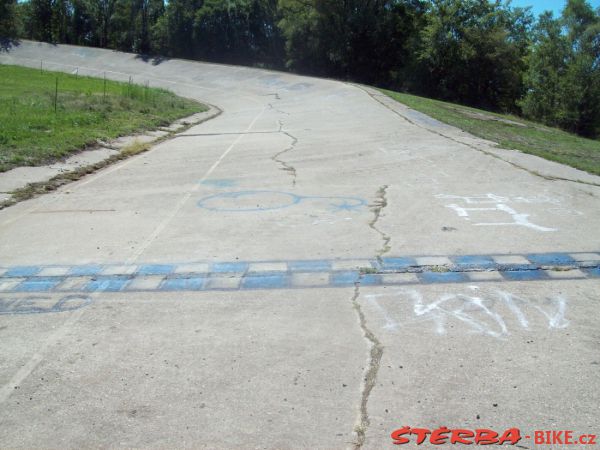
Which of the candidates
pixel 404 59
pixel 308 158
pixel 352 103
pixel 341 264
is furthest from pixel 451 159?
pixel 404 59

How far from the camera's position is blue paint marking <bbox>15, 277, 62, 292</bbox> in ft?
21.0

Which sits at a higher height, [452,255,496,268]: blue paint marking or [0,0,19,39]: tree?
[0,0,19,39]: tree

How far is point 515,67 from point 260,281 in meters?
56.4

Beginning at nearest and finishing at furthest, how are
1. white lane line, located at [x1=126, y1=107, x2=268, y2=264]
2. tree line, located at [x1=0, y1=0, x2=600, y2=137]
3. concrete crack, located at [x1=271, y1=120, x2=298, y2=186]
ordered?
white lane line, located at [x1=126, y1=107, x2=268, y2=264] → concrete crack, located at [x1=271, y1=120, x2=298, y2=186] → tree line, located at [x1=0, y1=0, x2=600, y2=137]

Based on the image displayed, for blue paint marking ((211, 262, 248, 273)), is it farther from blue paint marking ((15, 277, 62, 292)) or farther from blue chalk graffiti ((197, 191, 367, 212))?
blue chalk graffiti ((197, 191, 367, 212))

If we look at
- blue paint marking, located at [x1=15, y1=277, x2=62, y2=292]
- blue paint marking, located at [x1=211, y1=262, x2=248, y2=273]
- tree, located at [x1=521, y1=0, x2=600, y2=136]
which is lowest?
blue paint marking, located at [x1=15, y1=277, x2=62, y2=292]

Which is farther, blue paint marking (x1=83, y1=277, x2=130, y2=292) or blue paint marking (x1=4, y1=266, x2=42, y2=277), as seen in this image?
blue paint marking (x1=4, y1=266, x2=42, y2=277)

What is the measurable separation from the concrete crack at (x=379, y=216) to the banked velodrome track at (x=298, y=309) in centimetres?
4

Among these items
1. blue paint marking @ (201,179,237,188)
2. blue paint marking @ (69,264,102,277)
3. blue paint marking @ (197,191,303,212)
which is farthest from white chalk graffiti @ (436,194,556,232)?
blue paint marking @ (69,264,102,277)

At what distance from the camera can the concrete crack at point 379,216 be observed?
7544mm

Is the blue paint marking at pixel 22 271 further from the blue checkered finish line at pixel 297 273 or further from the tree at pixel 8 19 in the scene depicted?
the tree at pixel 8 19

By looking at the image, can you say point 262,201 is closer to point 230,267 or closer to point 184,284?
point 230,267

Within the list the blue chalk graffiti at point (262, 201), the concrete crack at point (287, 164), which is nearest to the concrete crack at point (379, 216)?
the blue chalk graffiti at point (262, 201)

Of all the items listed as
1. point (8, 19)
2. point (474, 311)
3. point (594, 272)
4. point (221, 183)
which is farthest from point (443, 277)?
point (8, 19)
